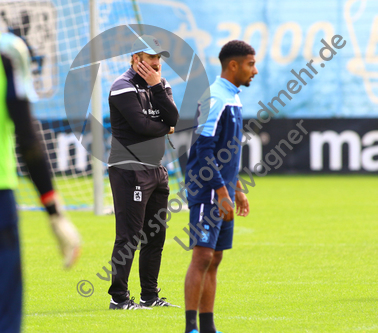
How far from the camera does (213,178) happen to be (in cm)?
374

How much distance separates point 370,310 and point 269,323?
Answer: 2.74ft

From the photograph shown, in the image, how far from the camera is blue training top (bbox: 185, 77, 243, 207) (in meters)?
3.77

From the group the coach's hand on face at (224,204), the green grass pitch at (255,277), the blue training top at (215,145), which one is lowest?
the green grass pitch at (255,277)

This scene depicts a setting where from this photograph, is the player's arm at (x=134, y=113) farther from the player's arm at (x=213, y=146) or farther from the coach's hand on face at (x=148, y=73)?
the player's arm at (x=213, y=146)

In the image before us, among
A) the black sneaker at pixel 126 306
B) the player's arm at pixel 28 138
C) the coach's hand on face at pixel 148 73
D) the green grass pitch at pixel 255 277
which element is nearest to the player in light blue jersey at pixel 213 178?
the green grass pitch at pixel 255 277

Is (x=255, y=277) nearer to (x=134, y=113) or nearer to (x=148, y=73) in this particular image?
(x=134, y=113)

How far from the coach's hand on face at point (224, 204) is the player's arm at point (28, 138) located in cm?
146

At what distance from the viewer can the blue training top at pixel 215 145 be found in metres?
3.77

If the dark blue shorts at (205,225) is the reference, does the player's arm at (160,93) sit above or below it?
above

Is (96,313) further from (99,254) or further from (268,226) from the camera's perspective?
(268,226)

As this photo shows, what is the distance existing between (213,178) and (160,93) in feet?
4.13

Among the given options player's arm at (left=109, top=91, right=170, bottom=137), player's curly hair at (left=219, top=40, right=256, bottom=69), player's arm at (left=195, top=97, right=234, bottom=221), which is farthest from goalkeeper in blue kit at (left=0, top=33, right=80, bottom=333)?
player's arm at (left=109, top=91, right=170, bottom=137)

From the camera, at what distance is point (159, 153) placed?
5012 millimetres

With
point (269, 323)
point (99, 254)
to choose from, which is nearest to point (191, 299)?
point (269, 323)
